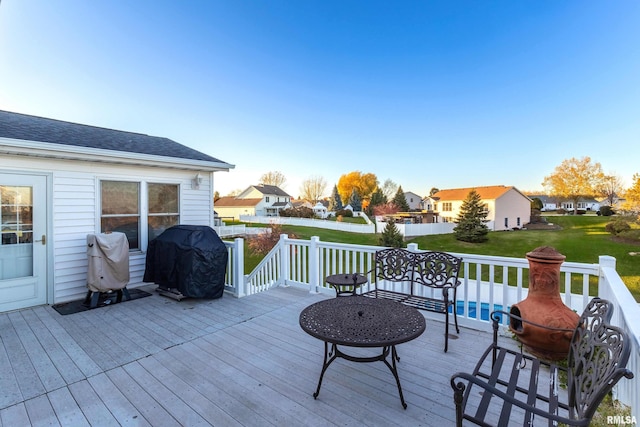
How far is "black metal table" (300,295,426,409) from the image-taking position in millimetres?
1941

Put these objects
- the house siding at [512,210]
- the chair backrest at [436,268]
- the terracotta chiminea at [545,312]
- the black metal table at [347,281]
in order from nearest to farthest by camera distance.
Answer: the terracotta chiminea at [545,312]
the chair backrest at [436,268]
the black metal table at [347,281]
the house siding at [512,210]

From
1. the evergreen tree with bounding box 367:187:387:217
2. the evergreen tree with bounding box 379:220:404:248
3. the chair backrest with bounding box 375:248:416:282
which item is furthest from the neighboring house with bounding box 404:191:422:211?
the chair backrest with bounding box 375:248:416:282

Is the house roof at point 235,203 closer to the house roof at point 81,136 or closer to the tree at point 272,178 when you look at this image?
the tree at point 272,178

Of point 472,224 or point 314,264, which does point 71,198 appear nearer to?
point 314,264

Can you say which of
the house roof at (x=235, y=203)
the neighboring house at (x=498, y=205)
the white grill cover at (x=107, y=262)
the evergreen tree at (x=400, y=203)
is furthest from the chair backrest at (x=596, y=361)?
the house roof at (x=235, y=203)

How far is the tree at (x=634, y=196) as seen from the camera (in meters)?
15.6

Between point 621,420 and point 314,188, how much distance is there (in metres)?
44.6

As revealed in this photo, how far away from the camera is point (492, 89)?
10.5 metres

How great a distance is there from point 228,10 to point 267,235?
36.2ft

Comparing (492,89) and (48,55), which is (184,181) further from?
(492,89)

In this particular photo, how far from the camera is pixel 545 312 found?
246cm

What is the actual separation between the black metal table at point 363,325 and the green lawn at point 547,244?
11.0 m

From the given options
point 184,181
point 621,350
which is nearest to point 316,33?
point 184,181

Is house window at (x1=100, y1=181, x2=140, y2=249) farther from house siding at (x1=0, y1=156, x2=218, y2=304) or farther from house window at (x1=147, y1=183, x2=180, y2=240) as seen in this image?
house window at (x1=147, y1=183, x2=180, y2=240)
